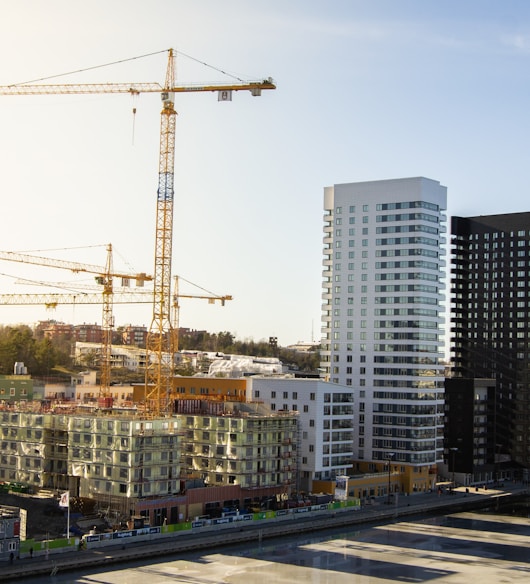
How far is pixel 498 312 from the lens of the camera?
538ft

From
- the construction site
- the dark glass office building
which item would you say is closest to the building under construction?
the construction site

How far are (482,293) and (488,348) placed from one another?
984cm

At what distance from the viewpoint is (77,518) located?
284 feet

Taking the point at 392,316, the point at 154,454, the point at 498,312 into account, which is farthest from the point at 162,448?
the point at 498,312

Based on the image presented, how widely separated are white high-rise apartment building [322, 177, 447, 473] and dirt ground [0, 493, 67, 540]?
48.7 meters

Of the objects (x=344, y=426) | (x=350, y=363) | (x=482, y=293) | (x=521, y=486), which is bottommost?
(x=521, y=486)

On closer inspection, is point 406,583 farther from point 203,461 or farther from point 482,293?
point 482,293

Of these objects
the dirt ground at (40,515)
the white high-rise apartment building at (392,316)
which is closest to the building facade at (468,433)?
the white high-rise apartment building at (392,316)

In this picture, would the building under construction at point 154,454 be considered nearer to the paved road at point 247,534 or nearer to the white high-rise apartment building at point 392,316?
the paved road at point 247,534

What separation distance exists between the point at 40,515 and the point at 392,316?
57.6 m

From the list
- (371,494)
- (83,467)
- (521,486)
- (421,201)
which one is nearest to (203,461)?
(83,467)

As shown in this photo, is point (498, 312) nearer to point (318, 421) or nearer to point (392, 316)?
point (392, 316)

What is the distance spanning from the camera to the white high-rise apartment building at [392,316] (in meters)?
124

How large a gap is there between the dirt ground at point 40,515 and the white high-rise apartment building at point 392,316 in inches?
1917
